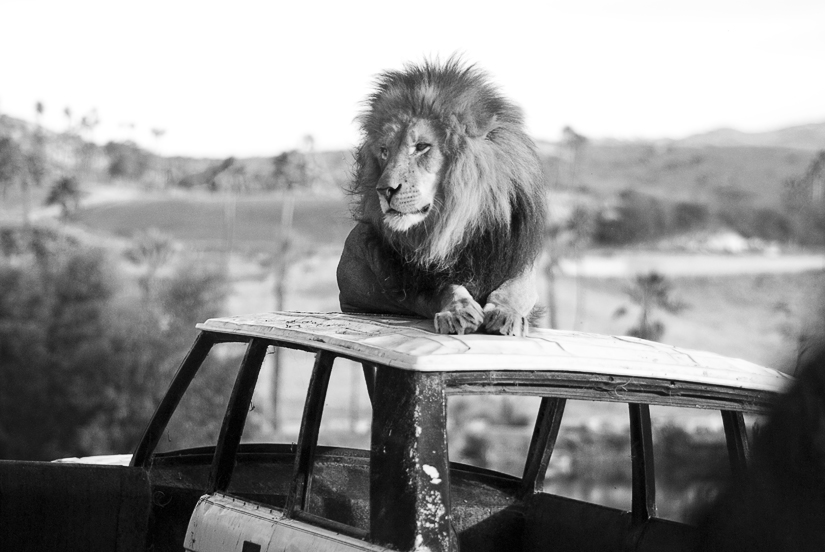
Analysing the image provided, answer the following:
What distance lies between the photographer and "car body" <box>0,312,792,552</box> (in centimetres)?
281

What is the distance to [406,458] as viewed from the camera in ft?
9.11

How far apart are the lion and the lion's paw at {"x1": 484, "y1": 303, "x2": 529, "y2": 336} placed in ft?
1.79

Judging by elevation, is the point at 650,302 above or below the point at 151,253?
below

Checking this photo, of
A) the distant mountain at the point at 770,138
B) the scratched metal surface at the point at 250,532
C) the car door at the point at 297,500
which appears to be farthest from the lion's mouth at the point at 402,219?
the distant mountain at the point at 770,138

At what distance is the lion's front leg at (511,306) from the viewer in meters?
4.11

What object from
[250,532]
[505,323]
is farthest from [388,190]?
[250,532]

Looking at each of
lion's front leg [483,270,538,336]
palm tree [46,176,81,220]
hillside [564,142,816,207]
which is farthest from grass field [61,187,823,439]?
lion's front leg [483,270,538,336]

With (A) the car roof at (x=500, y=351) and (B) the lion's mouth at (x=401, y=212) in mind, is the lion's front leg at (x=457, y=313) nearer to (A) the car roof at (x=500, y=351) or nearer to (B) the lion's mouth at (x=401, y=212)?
(A) the car roof at (x=500, y=351)

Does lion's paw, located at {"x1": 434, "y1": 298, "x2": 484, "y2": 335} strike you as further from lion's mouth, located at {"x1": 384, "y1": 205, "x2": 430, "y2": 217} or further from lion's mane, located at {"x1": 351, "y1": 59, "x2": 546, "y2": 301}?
lion's mouth, located at {"x1": 384, "y1": 205, "x2": 430, "y2": 217}

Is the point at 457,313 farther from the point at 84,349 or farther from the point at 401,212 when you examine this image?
the point at 84,349

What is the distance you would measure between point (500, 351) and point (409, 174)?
6.98 feet

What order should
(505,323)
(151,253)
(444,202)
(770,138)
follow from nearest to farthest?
(505,323)
(444,202)
(151,253)
(770,138)

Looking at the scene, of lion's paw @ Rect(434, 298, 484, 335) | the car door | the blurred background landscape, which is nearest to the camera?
the car door

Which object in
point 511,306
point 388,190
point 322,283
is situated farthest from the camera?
point 322,283
